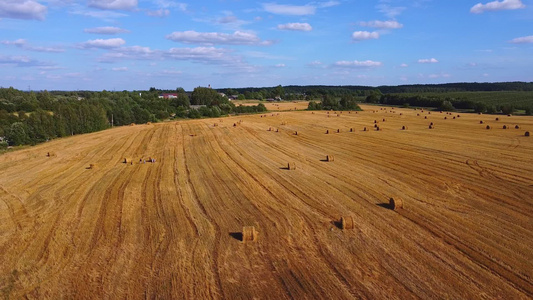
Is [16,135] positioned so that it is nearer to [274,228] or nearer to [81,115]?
[81,115]

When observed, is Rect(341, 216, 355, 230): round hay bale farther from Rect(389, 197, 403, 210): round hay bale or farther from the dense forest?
the dense forest

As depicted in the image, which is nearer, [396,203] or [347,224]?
[347,224]

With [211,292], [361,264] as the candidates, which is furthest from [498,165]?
[211,292]

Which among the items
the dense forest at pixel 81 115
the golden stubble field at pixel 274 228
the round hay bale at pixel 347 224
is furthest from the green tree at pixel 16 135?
the round hay bale at pixel 347 224

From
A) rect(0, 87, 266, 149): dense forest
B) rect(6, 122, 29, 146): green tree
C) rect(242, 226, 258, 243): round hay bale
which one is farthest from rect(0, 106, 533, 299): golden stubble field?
rect(0, 87, 266, 149): dense forest

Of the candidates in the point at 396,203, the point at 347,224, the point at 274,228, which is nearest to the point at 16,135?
the point at 274,228

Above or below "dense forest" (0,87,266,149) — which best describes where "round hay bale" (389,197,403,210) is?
below

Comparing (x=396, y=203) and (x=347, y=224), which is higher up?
(x=396, y=203)

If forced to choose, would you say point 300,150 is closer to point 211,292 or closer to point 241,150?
point 241,150

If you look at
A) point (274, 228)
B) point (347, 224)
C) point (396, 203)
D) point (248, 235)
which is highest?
point (396, 203)
